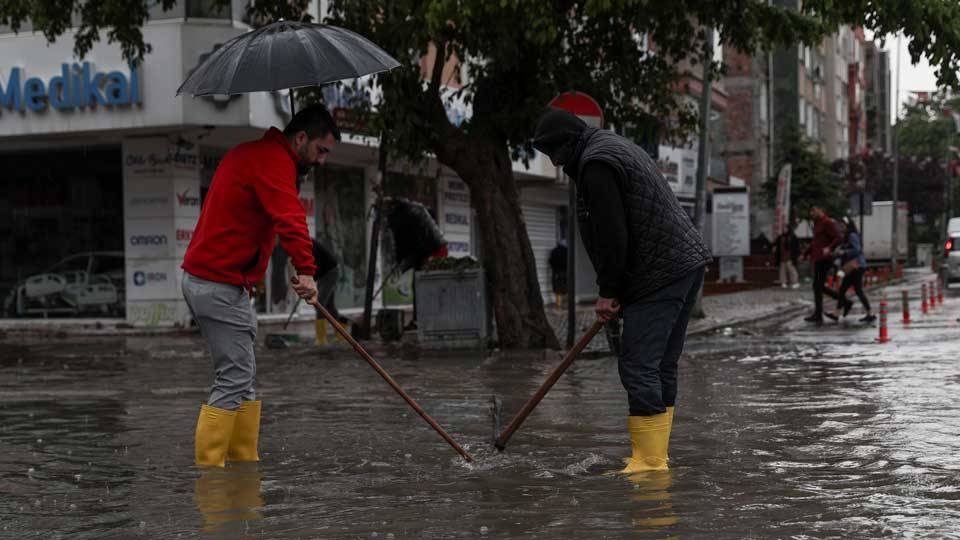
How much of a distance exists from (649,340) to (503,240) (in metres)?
9.16

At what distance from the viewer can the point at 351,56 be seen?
272 inches

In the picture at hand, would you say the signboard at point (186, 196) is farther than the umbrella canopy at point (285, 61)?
Yes

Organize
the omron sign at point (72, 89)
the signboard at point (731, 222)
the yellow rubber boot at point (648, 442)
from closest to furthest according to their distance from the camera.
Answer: the yellow rubber boot at point (648, 442) → the omron sign at point (72, 89) → the signboard at point (731, 222)

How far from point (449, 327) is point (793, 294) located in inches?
725

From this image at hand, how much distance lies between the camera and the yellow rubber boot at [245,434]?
267 inches

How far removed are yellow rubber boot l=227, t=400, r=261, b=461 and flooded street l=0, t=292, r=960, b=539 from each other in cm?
13

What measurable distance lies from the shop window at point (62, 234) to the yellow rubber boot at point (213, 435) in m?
16.6

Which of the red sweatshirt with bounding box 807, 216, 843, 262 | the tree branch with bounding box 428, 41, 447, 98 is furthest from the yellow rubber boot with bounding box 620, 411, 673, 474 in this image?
the red sweatshirt with bounding box 807, 216, 843, 262

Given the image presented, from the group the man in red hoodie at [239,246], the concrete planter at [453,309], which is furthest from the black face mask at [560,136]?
the concrete planter at [453,309]

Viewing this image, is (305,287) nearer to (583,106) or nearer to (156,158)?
(583,106)

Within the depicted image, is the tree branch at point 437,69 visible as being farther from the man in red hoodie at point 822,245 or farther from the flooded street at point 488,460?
the man in red hoodie at point 822,245

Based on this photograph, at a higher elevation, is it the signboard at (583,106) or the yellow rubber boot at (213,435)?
the signboard at (583,106)

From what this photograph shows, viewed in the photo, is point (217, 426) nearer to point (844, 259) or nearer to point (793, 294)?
point (844, 259)

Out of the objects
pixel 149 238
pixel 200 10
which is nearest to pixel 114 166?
pixel 149 238
